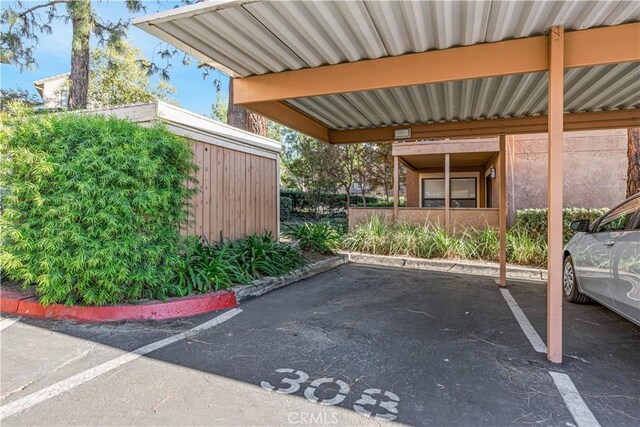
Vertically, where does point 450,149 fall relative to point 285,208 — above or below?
above

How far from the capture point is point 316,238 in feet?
26.6

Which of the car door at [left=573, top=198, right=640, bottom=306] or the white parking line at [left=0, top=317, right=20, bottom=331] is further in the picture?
the car door at [left=573, top=198, right=640, bottom=306]

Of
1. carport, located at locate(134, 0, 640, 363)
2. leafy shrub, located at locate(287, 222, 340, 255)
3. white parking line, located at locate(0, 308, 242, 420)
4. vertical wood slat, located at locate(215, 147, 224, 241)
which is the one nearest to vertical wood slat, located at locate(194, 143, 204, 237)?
vertical wood slat, located at locate(215, 147, 224, 241)

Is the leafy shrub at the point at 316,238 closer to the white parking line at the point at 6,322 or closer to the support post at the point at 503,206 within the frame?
the support post at the point at 503,206

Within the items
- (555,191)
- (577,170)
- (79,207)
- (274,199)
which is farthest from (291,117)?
(577,170)

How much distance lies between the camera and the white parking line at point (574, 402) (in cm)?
214

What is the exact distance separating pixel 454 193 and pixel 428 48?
12519 mm

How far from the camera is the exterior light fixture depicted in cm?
652

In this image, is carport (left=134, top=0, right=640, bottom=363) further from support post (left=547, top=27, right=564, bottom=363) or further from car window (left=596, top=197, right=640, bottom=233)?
car window (left=596, top=197, right=640, bottom=233)

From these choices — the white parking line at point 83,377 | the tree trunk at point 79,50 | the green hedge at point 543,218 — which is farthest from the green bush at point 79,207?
the green hedge at point 543,218

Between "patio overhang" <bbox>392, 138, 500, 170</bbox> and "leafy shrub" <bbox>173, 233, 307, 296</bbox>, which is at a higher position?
"patio overhang" <bbox>392, 138, 500, 170</bbox>

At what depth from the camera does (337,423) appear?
209 centimetres

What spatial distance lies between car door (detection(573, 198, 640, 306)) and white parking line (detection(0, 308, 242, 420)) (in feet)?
13.6

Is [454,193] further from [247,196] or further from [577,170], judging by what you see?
[247,196]
